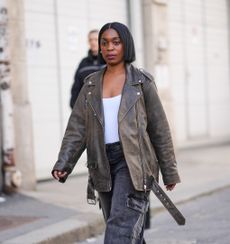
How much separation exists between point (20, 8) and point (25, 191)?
7.55 ft

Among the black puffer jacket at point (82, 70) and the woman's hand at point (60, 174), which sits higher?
the black puffer jacket at point (82, 70)

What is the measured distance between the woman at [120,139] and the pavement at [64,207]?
1825 mm

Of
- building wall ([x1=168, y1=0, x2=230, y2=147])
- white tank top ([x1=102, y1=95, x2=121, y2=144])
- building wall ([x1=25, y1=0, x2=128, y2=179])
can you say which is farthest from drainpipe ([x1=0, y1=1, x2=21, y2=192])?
building wall ([x1=168, y1=0, x2=230, y2=147])

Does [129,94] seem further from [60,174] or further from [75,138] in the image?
[60,174]

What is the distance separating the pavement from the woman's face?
223 centimetres

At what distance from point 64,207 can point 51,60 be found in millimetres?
2908

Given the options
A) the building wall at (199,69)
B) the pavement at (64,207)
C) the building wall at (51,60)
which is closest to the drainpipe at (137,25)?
the building wall at (199,69)

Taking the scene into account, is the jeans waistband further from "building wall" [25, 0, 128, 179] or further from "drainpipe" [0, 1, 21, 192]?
"building wall" [25, 0, 128, 179]

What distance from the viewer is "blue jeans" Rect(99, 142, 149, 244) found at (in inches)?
162

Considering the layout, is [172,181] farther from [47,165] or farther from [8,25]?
[47,165]

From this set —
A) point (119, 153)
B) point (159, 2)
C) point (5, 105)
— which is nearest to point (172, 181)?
point (119, 153)

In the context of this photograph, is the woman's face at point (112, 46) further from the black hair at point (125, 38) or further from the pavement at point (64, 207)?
the pavement at point (64, 207)

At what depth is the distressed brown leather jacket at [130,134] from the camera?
4.14 m

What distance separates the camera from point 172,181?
4.29 m
